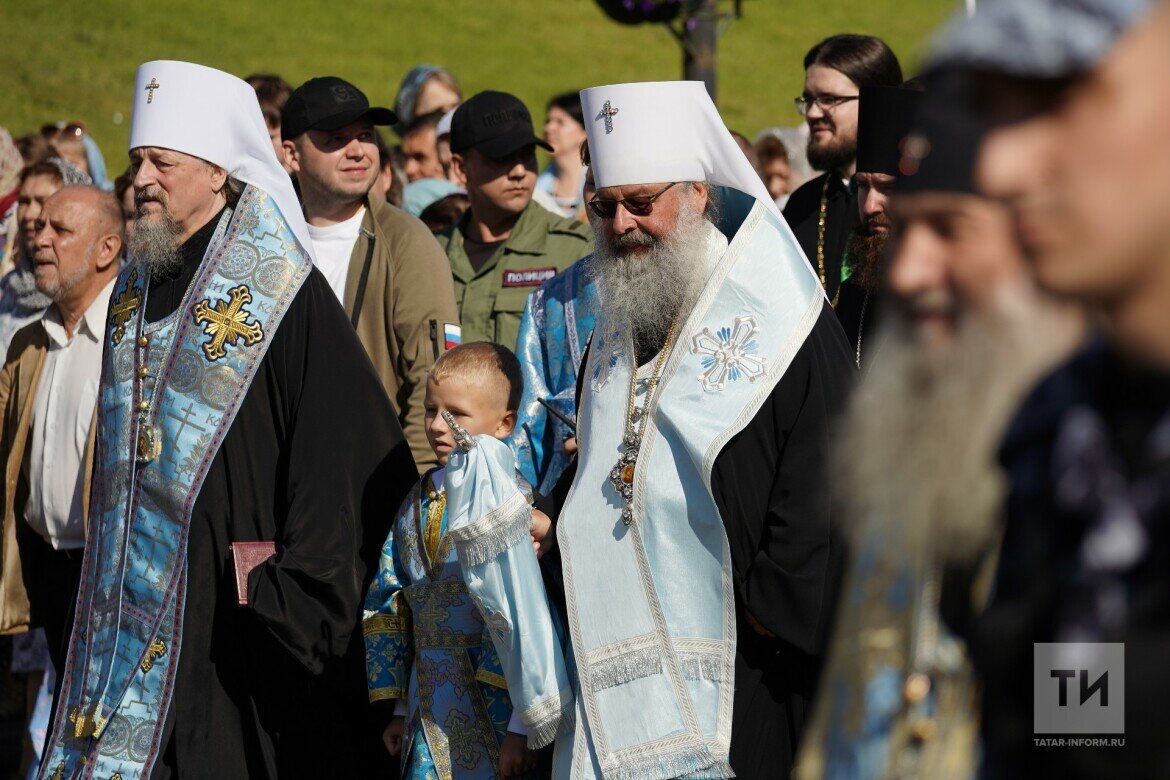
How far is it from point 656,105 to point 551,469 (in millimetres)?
1182

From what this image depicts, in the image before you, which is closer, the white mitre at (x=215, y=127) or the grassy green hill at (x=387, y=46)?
the white mitre at (x=215, y=127)

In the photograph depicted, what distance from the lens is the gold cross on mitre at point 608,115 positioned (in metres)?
4.53

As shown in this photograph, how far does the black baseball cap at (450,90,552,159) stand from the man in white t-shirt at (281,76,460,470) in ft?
1.29

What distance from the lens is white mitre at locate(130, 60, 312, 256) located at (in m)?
4.86

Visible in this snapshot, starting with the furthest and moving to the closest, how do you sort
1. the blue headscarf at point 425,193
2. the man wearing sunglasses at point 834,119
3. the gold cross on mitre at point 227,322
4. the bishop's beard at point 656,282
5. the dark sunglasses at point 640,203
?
the blue headscarf at point 425,193 < the man wearing sunglasses at point 834,119 < the gold cross on mitre at point 227,322 < the dark sunglasses at point 640,203 < the bishop's beard at point 656,282

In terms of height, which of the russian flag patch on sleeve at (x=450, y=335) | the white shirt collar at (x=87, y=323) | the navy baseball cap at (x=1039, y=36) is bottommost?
the russian flag patch on sleeve at (x=450, y=335)

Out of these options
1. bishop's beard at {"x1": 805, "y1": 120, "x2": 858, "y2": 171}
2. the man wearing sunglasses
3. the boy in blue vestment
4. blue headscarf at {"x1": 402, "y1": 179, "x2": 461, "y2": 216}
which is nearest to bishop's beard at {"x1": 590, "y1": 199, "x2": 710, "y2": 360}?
the boy in blue vestment

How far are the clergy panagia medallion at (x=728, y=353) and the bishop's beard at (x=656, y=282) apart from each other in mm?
142

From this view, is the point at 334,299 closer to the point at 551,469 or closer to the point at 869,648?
the point at 551,469

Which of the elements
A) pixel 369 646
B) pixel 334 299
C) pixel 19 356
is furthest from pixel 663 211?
pixel 19 356

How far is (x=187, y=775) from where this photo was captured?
14.8ft

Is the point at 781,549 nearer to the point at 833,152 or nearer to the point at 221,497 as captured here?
the point at 221,497

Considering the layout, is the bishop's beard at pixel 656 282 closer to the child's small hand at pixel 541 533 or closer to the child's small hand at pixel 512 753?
the child's small hand at pixel 541 533

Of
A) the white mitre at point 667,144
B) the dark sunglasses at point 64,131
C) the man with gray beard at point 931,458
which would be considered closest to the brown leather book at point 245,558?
the white mitre at point 667,144
